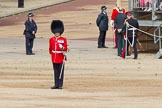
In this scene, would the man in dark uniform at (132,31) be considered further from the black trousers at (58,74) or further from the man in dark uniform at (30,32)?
the black trousers at (58,74)

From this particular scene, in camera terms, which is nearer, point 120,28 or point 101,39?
point 120,28

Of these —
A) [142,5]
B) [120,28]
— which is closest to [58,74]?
[120,28]

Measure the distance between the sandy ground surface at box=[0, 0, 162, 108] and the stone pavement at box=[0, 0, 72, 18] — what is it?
17953 mm

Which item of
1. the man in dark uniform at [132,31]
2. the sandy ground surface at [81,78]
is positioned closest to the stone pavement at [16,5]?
the sandy ground surface at [81,78]

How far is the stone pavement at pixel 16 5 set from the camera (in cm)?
5396

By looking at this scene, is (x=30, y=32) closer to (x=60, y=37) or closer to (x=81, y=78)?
(x=81, y=78)

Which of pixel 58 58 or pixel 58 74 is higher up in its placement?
pixel 58 58

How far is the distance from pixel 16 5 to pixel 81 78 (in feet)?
131

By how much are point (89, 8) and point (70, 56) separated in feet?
91.3

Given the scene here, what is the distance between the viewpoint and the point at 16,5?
59688 mm

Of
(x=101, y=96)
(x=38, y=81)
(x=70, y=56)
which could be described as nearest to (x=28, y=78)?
(x=38, y=81)

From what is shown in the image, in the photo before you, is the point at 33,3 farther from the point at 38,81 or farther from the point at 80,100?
the point at 80,100

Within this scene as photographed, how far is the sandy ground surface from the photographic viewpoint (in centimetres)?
1585

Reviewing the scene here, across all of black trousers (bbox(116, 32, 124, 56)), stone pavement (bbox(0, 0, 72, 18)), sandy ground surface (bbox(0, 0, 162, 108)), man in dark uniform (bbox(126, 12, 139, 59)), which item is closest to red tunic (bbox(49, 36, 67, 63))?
sandy ground surface (bbox(0, 0, 162, 108))
